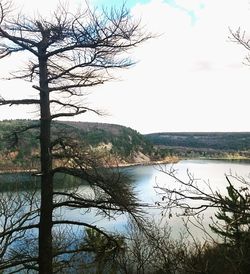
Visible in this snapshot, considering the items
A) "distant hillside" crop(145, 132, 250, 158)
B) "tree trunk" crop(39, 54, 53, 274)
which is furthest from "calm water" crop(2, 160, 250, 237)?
"distant hillside" crop(145, 132, 250, 158)

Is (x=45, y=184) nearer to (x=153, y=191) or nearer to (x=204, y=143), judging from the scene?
(x=153, y=191)

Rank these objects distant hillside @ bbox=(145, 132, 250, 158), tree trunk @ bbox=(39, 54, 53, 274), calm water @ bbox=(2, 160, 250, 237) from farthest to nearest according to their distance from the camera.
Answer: distant hillside @ bbox=(145, 132, 250, 158), calm water @ bbox=(2, 160, 250, 237), tree trunk @ bbox=(39, 54, 53, 274)

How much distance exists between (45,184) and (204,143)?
158321mm

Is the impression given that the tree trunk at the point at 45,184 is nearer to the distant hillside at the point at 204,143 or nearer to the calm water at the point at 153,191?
the calm water at the point at 153,191

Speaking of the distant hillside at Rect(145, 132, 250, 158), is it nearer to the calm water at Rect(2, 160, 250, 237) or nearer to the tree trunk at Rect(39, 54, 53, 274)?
the calm water at Rect(2, 160, 250, 237)

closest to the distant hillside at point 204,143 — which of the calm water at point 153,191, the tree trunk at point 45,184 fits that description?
the calm water at point 153,191

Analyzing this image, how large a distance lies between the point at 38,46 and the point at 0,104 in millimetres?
1076

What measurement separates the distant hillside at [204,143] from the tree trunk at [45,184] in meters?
119

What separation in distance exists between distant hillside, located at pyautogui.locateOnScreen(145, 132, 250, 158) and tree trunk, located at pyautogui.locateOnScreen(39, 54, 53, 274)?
4675 inches

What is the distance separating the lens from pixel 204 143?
161 m

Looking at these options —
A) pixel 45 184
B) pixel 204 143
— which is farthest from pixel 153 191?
pixel 204 143

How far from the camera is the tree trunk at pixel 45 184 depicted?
6180mm

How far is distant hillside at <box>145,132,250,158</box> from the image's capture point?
138 m

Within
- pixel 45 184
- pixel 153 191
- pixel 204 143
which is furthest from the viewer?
pixel 204 143
